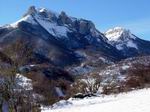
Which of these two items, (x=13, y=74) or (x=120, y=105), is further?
(x=120, y=105)

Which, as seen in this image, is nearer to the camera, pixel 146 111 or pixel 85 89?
pixel 146 111

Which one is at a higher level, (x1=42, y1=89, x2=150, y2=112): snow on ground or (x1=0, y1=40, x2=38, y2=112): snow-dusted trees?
(x1=0, y1=40, x2=38, y2=112): snow-dusted trees

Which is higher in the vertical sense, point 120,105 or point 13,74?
point 13,74

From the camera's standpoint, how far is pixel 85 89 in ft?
247

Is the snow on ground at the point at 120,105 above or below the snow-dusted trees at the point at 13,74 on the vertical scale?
below

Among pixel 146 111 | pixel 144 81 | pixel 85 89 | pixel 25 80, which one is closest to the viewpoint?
pixel 146 111

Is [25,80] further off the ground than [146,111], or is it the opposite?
[25,80]

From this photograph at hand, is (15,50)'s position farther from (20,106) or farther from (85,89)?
(85,89)

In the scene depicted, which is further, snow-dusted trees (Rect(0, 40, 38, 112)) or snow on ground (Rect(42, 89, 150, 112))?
snow on ground (Rect(42, 89, 150, 112))

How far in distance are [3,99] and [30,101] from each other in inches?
62.9

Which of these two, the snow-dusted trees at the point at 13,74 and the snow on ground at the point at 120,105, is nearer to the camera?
the snow-dusted trees at the point at 13,74

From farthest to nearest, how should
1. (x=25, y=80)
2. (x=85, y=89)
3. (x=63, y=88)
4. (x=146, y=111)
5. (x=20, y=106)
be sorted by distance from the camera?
(x=63, y=88)
(x=85, y=89)
(x=25, y=80)
(x=20, y=106)
(x=146, y=111)

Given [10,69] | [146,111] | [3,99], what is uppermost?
[10,69]

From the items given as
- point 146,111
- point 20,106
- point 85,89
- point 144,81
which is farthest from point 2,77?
point 85,89
